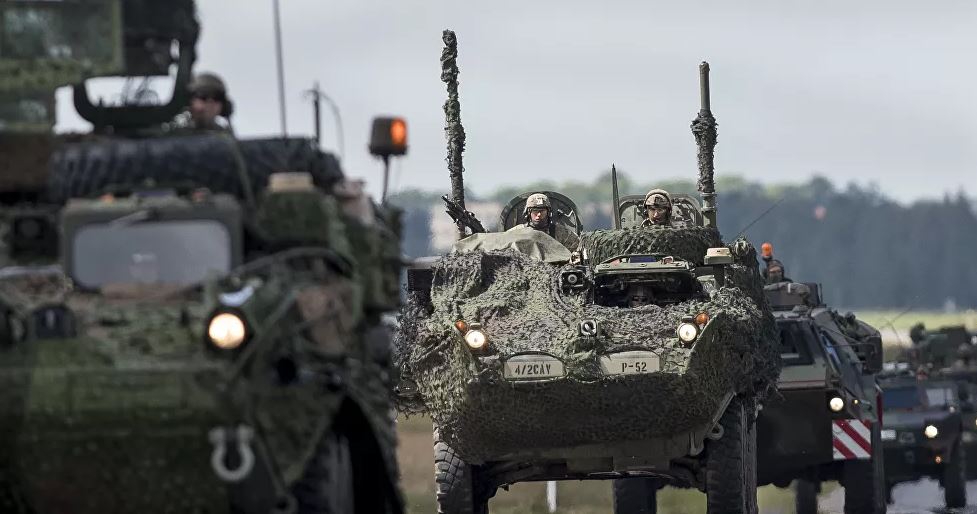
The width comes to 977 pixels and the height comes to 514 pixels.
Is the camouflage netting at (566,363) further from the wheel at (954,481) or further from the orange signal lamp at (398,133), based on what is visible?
the wheel at (954,481)

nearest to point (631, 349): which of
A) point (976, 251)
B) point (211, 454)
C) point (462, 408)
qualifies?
point (462, 408)

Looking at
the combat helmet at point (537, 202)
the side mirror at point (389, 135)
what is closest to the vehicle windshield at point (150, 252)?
the side mirror at point (389, 135)

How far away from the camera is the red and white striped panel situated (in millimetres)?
22781

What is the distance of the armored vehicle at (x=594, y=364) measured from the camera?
1820 cm

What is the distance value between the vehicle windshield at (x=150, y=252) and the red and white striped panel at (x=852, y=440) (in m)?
11.7

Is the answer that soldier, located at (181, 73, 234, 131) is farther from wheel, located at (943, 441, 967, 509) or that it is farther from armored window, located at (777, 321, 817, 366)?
wheel, located at (943, 441, 967, 509)

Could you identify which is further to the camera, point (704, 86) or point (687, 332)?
point (704, 86)

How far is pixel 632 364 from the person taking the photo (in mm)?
18141

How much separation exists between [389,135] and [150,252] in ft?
4.82

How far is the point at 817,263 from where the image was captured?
341 ft

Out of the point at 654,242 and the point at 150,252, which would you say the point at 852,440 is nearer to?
the point at 654,242

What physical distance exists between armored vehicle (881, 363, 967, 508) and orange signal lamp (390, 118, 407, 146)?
661 inches

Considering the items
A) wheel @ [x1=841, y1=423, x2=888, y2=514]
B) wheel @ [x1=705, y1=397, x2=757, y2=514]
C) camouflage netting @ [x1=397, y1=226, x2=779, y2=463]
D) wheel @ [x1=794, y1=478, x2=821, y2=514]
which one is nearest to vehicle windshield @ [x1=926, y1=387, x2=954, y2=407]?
wheel @ [x1=794, y1=478, x2=821, y2=514]

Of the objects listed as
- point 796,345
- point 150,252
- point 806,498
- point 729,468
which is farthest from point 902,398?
point 150,252
